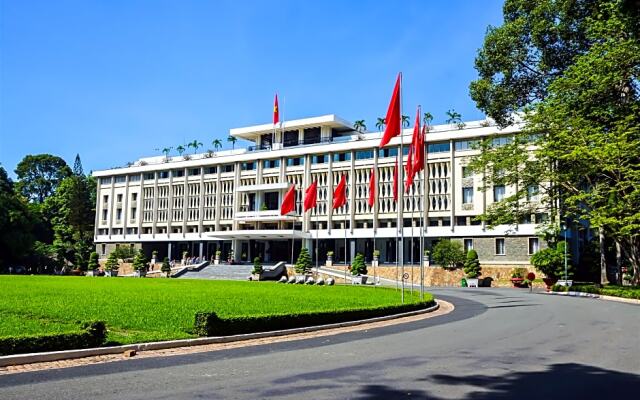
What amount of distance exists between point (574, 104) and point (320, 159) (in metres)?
37.9

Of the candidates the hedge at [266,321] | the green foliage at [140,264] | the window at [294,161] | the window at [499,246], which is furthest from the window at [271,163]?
the hedge at [266,321]

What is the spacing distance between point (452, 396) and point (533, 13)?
32847 mm

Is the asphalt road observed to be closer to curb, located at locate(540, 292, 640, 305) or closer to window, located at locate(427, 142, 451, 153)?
curb, located at locate(540, 292, 640, 305)

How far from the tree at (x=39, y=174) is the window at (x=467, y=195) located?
72.7 m

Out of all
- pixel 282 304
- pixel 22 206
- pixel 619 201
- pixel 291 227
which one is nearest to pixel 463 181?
pixel 291 227

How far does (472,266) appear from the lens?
2023 inches

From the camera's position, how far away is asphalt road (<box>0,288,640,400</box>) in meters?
7.92

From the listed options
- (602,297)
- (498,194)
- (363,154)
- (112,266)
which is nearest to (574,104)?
(602,297)

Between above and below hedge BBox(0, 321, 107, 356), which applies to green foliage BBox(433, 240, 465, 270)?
above

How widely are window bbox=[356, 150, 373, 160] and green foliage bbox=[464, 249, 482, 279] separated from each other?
57.1 feet

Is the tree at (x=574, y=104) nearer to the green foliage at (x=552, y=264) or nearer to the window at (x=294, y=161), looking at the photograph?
the green foliage at (x=552, y=264)

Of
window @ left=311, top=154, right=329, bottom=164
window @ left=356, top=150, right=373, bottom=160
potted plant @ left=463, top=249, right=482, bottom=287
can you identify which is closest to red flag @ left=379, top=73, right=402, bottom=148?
potted plant @ left=463, top=249, right=482, bottom=287

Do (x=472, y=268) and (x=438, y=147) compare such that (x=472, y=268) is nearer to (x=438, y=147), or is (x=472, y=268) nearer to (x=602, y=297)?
(x=438, y=147)

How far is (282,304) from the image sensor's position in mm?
21000
